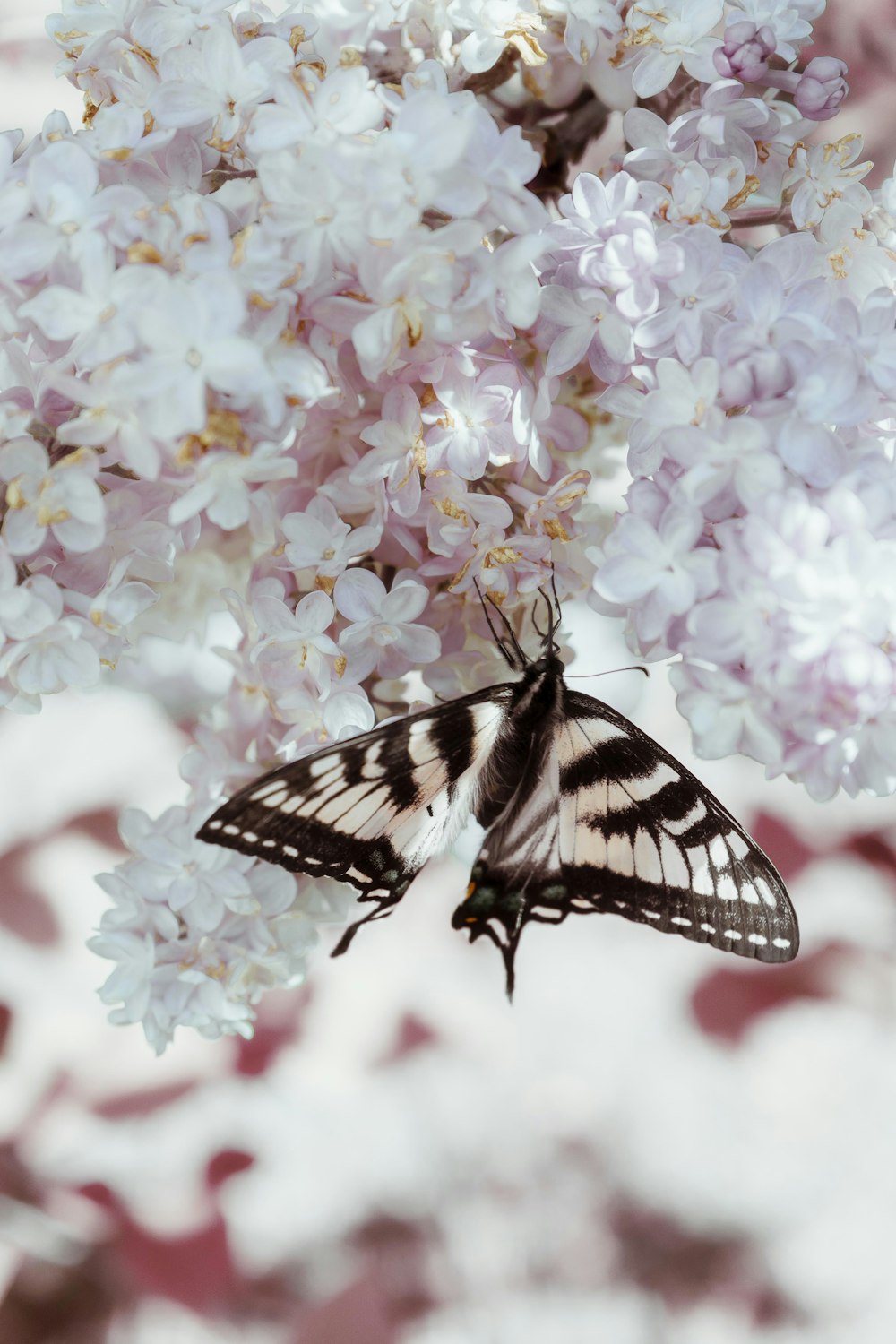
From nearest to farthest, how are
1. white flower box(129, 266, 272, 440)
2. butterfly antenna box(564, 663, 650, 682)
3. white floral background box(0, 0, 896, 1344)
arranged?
white flower box(129, 266, 272, 440) → butterfly antenna box(564, 663, 650, 682) → white floral background box(0, 0, 896, 1344)

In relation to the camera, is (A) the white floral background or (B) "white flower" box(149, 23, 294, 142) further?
(A) the white floral background

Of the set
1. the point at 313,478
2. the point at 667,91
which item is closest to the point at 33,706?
the point at 313,478

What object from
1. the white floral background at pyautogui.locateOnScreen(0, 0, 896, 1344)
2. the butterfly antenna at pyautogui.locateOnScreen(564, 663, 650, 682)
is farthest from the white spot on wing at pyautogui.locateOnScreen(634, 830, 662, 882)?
the white floral background at pyautogui.locateOnScreen(0, 0, 896, 1344)

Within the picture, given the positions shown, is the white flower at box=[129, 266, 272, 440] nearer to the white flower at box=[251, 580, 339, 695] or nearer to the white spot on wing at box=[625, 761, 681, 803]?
the white flower at box=[251, 580, 339, 695]

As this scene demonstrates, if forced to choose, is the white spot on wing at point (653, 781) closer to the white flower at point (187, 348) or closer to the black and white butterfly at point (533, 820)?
the black and white butterfly at point (533, 820)

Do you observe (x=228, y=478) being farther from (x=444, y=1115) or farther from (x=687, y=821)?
(x=444, y=1115)

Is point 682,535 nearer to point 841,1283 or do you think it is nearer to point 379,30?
point 379,30

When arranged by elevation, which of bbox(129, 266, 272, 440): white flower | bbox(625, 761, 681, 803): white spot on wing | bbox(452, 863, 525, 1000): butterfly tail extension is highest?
bbox(129, 266, 272, 440): white flower

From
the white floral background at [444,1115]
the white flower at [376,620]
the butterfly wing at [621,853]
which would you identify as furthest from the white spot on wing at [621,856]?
the white floral background at [444,1115]
